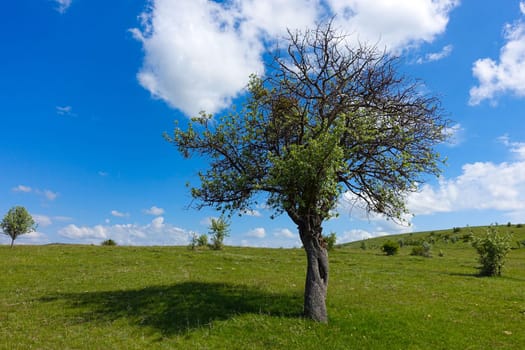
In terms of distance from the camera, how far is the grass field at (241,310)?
14.2 meters

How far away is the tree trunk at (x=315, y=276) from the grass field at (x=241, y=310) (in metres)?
0.75

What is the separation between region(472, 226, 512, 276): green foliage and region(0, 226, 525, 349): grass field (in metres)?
4.24

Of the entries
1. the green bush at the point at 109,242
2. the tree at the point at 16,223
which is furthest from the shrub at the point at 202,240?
the tree at the point at 16,223

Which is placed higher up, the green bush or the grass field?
the green bush

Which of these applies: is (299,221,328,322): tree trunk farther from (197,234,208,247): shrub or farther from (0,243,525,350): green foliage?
Result: (197,234,208,247): shrub

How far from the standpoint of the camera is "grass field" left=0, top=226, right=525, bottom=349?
1420 cm

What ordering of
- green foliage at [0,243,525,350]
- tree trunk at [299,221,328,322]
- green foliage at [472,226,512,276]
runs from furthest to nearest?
green foliage at [472,226,512,276] < tree trunk at [299,221,328,322] < green foliage at [0,243,525,350]

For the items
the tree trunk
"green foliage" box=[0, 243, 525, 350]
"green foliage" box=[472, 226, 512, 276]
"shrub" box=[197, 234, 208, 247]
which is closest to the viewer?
"green foliage" box=[0, 243, 525, 350]

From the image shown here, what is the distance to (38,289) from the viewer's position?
23312 mm

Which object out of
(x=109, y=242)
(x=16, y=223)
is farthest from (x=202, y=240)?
(x=16, y=223)

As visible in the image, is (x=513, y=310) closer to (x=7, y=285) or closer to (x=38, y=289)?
(x=38, y=289)

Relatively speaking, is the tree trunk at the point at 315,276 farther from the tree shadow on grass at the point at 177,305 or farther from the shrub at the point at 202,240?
the shrub at the point at 202,240

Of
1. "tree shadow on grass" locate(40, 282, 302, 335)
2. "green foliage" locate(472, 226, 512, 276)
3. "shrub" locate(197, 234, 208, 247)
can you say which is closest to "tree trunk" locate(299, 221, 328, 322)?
"tree shadow on grass" locate(40, 282, 302, 335)

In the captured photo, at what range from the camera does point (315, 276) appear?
1714cm
